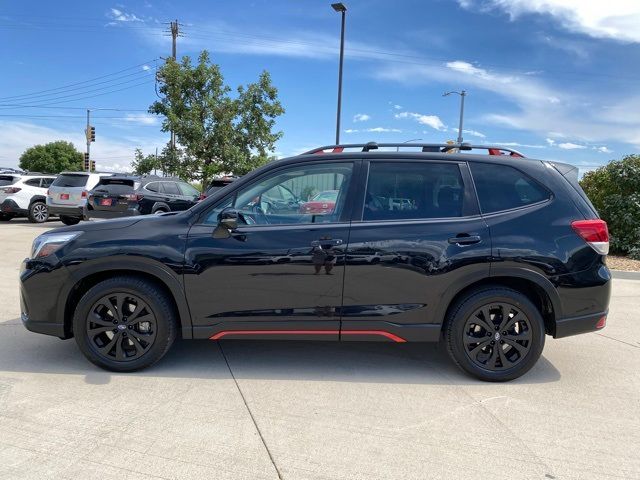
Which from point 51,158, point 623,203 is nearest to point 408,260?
point 623,203

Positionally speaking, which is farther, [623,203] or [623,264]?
[623,203]

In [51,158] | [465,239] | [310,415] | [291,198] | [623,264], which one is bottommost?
[310,415]

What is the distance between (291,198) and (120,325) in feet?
5.48

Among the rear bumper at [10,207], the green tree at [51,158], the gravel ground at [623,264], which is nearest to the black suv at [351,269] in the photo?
the gravel ground at [623,264]

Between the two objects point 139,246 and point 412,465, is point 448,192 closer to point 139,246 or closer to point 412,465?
point 412,465

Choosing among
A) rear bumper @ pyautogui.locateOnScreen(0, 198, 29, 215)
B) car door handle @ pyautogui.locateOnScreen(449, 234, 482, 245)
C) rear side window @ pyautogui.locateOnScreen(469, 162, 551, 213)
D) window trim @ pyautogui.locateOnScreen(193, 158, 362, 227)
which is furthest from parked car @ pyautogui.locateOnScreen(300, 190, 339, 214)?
rear bumper @ pyautogui.locateOnScreen(0, 198, 29, 215)

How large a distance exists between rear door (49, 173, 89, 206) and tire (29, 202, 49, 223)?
182cm

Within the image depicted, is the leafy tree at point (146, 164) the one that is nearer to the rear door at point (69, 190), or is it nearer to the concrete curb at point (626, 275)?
the rear door at point (69, 190)

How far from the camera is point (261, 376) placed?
3.88 meters

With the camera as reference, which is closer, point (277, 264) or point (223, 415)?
point (223, 415)

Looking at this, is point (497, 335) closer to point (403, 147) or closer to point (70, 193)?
point (403, 147)

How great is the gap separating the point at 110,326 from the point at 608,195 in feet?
38.9

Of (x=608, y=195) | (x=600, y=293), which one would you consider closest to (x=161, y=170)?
(x=608, y=195)

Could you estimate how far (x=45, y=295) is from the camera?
3746 mm
